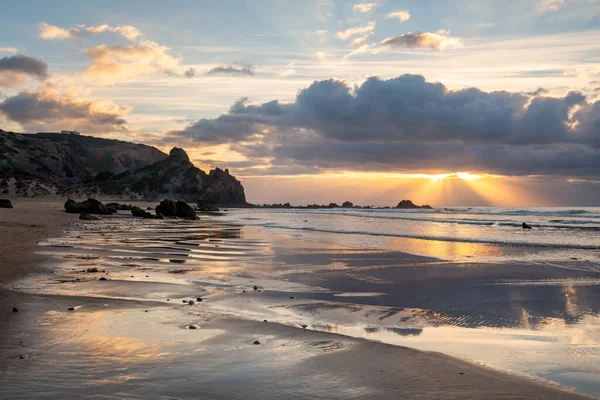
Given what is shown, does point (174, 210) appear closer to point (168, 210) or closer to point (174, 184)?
point (168, 210)

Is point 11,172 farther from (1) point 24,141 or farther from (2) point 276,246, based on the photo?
(2) point 276,246

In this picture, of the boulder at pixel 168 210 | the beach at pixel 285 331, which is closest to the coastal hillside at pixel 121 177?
the boulder at pixel 168 210

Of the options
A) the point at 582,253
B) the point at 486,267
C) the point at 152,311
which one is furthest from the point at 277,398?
the point at 582,253

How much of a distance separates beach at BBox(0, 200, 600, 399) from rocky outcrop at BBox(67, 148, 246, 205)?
13519 centimetres

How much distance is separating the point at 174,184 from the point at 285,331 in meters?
166

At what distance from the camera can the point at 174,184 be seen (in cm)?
16725

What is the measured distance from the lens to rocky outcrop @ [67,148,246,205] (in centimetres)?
14988

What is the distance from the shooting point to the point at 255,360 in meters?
6.34

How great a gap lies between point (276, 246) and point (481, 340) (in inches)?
702

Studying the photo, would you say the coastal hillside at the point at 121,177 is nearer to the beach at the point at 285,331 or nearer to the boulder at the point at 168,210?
the boulder at the point at 168,210

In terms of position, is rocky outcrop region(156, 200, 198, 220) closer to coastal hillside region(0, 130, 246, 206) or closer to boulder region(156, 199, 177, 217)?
boulder region(156, 199, 177, 217)

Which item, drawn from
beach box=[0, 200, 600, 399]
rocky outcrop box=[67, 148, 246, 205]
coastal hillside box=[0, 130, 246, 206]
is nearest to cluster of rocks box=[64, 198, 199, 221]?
beach box=[0, 200, 600, 399]

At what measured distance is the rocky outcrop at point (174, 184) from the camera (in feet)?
492

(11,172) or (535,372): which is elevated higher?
(11,172)
